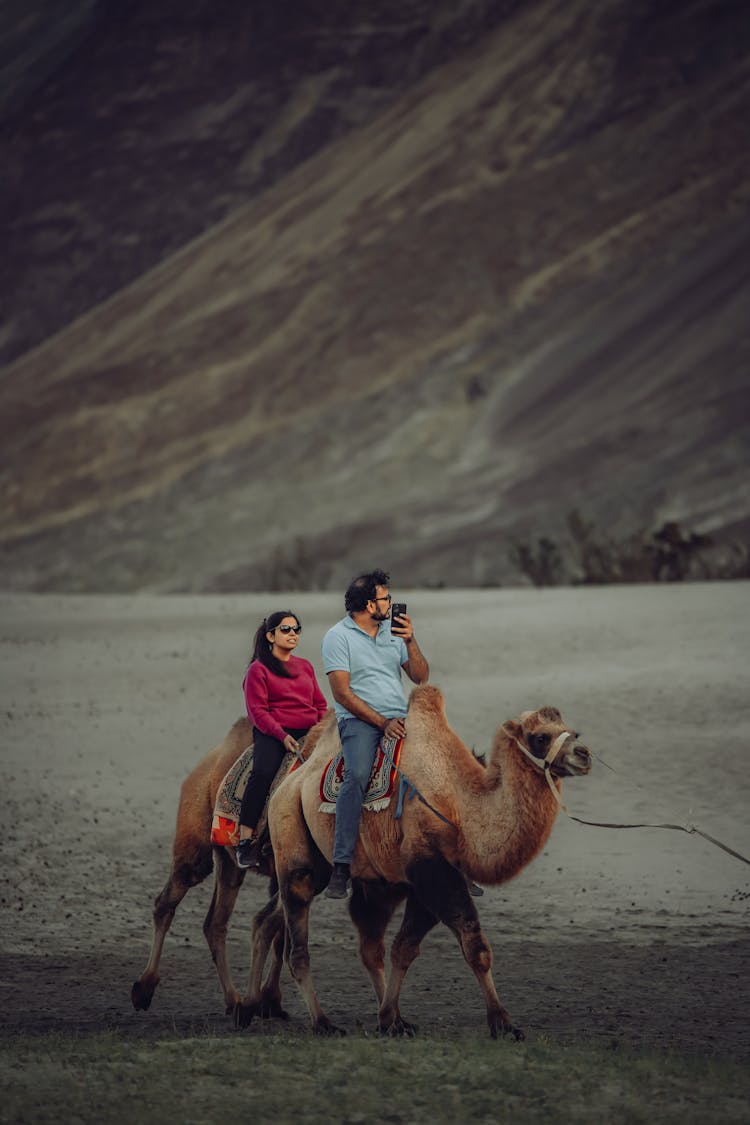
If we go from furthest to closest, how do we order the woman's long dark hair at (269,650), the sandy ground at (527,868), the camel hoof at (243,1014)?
the sandy ground at (527,868), the woman's long dark hair at (269,650), the camel hoof at (243,1014)

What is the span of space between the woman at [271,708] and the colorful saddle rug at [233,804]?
0.10 feet

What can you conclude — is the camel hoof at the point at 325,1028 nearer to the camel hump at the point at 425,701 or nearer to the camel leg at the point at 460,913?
the camel leg at the point at 460,913

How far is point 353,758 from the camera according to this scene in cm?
762

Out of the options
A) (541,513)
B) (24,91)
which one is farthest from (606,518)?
(24,91)

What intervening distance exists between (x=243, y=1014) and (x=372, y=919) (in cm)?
80

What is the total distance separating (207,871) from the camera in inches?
345

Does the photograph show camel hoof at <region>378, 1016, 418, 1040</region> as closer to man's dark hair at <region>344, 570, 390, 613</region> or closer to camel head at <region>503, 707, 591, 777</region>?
camel head at <region>503, 707, 591, 777</region>

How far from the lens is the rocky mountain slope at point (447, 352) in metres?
52.8

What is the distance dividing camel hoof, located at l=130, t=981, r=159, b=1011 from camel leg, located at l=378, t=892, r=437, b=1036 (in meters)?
1.42

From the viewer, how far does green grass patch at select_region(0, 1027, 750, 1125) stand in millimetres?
6055

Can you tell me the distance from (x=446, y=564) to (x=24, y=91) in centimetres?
7359

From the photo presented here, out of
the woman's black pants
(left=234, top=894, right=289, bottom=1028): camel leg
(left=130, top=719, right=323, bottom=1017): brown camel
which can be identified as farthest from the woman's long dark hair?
(left=234, top=894, right=289, bottom=1028): camel leg

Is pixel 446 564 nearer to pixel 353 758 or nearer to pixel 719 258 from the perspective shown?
pixel 719 258

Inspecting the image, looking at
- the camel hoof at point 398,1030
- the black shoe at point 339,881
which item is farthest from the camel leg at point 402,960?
the black shoe at point 339,881
